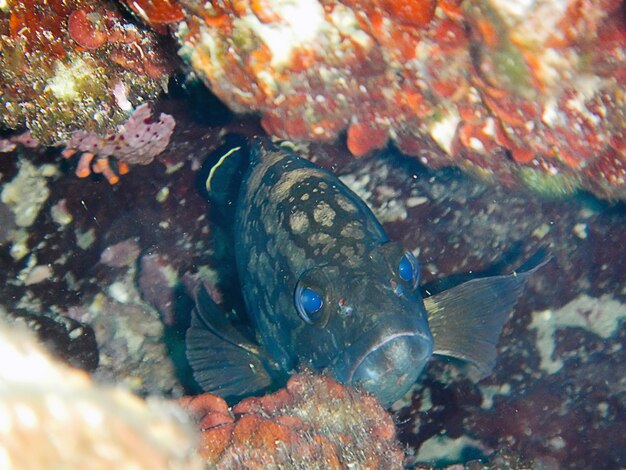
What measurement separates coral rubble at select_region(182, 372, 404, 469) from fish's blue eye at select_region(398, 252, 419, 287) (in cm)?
89

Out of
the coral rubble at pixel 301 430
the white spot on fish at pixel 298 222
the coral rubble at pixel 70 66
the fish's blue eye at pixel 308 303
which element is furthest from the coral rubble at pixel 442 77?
the coral rubble at pixel 301 430

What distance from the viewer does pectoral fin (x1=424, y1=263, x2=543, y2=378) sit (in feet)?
11.4

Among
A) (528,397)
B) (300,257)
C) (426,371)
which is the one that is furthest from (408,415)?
(300,257)

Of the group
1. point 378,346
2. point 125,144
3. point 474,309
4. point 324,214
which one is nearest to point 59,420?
point 378,346

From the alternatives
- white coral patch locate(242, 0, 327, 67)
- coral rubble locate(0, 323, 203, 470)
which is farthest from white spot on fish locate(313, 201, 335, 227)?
coral rubble locate(0, 323, 203, 470)

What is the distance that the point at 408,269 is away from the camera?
10.0 feet

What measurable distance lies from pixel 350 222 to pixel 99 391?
2323 mm

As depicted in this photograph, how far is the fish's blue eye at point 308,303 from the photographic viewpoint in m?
2.91

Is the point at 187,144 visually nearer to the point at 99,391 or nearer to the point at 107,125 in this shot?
the point at 107,125

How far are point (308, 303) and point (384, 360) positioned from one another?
588 mm

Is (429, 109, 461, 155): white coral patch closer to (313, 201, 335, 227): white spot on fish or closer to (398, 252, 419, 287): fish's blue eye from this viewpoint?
(398, 252, 419, 287): fish's blue eye

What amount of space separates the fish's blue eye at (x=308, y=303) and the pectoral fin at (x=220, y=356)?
2.62 ft

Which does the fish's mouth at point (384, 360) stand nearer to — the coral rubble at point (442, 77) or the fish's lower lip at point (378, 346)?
the fish's lower lip at point (378, 346)

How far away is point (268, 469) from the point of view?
1.94m
